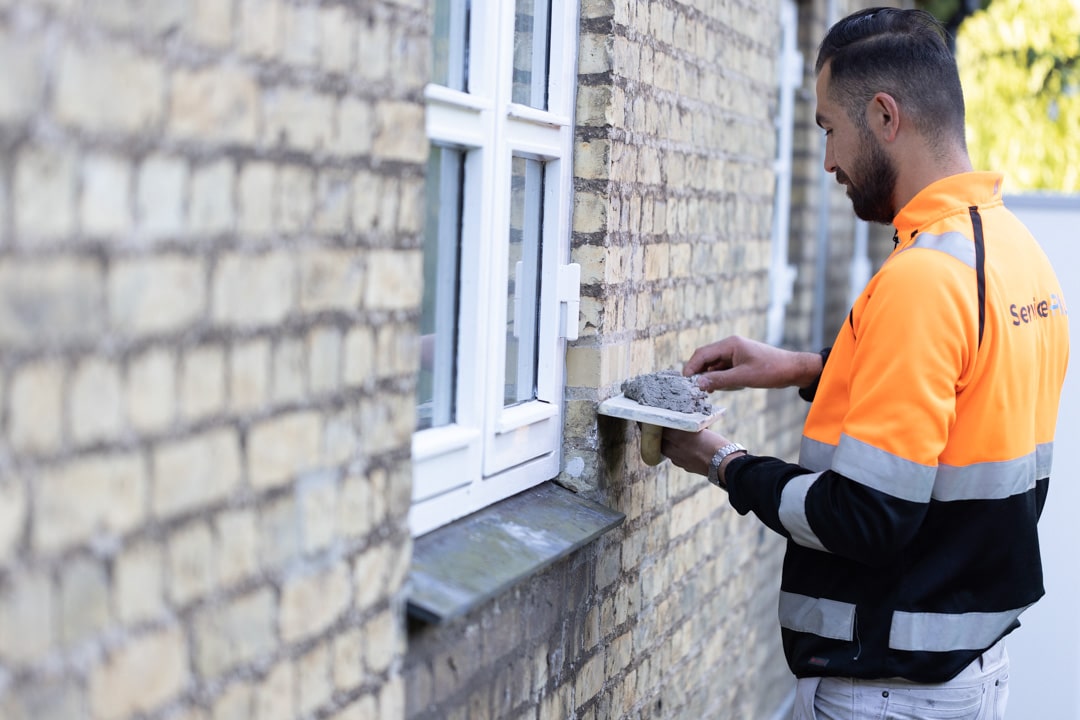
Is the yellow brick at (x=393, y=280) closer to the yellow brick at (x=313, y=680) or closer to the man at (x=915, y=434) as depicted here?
the yellow brick at (x=313, y=680)

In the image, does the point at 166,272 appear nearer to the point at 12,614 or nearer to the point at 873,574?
the point at 12,614

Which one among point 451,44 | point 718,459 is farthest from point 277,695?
point 451,44

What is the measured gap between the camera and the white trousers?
2.52m

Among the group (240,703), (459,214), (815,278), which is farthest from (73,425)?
(815,278)

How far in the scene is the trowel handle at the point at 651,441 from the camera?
2.94 m

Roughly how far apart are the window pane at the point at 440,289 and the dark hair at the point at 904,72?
3.13ft

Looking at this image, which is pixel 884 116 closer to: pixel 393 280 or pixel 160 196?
pixel 393 280

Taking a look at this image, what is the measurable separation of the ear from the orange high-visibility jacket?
0.58 ft

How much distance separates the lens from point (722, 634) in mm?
4422

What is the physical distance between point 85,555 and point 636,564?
2.20 m

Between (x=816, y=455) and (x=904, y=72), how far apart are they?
92cm

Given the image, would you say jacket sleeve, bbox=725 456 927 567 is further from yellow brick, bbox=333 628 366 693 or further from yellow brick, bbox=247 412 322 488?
yellow brick, bbox=247 412 322 488

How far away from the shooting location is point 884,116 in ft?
8.58

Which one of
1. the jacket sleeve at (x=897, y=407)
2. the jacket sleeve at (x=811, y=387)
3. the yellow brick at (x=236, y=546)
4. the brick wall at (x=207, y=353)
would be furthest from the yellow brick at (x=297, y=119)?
the jacket sleeve at (x=811, y=387)
